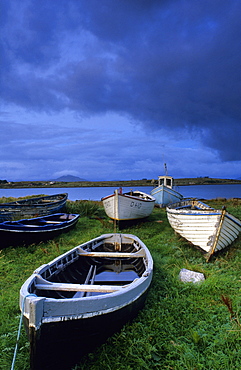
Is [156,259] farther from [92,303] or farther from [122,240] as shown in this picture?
[92,303]

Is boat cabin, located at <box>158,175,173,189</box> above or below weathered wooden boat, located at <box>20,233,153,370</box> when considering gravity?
above

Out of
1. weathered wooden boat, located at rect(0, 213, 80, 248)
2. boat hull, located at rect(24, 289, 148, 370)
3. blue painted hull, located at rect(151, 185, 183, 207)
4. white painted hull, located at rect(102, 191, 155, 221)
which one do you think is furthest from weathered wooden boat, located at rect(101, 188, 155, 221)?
blue painted hull, located at rect(151, 185, 183, 207)

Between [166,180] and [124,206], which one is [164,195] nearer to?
[166,180]

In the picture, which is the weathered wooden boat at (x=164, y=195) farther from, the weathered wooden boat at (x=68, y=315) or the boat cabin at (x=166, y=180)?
the weathered wooden boat at (x=68, y=315)

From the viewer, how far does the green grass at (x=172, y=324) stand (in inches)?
136

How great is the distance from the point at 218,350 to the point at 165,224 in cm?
965

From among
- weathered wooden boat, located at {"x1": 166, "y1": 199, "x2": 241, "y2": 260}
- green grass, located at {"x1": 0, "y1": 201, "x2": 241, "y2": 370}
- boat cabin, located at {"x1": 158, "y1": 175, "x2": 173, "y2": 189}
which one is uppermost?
boat cabin, located at {"x1": 158, "y1": 175, "x2": 173, "y2": 189}

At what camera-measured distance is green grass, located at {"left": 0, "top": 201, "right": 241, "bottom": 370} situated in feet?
11.4

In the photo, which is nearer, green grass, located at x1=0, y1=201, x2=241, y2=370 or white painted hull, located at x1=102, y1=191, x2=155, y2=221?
green grass, located at x1=0, y1=201, x2=241, y2=370

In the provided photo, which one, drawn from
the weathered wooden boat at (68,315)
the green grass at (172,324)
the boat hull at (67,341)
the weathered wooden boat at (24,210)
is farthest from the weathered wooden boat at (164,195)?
the boat hull at (67,341)

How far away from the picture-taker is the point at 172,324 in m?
4.27


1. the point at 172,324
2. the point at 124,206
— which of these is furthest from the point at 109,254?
the point at 124,206

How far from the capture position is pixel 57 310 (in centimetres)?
309

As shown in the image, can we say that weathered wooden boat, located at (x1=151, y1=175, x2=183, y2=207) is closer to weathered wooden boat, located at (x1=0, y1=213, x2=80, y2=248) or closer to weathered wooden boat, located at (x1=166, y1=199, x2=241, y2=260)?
weathered wooden boat, located at (x1=166, y1=199, x2=241, y2=260)
